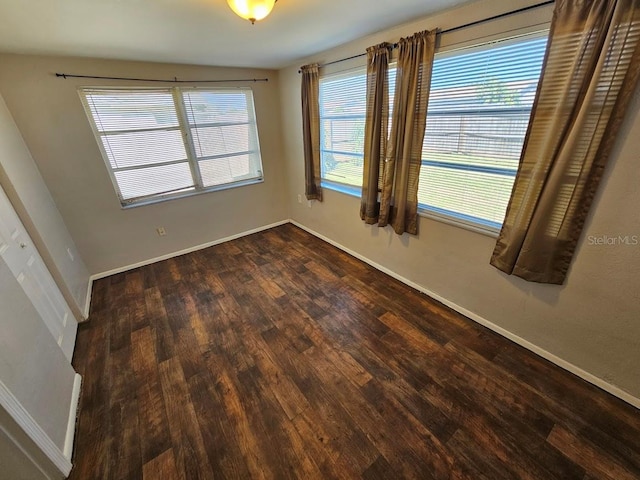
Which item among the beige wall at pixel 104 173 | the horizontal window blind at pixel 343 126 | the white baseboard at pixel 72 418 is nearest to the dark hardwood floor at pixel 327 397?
the white baseboard at pixel 72 418

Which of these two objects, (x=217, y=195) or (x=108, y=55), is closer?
(x=108, y=55)

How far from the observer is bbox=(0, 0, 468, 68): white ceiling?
4.80 feet

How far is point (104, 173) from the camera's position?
2.77m

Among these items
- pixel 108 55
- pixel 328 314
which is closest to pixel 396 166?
pixel 328 314

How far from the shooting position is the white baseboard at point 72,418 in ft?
4.47

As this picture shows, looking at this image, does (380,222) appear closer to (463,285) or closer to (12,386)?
(463,285)

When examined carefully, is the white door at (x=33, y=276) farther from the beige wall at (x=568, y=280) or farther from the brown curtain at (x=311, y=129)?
the beige wall at (x=568, y=280)

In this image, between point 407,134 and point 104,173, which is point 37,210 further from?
point 407,134

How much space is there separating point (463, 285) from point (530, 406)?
0.87m

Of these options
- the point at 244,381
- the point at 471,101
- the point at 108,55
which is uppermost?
the point at 108,55

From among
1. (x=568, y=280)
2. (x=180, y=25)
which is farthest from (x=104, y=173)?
(x=568, y=280)

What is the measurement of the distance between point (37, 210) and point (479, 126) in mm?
3463

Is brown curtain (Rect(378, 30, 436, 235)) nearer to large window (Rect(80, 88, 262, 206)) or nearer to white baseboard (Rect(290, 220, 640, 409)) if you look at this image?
white baseboard (Rect(290, 220, 640, 409))

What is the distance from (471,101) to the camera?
1.75 metres
